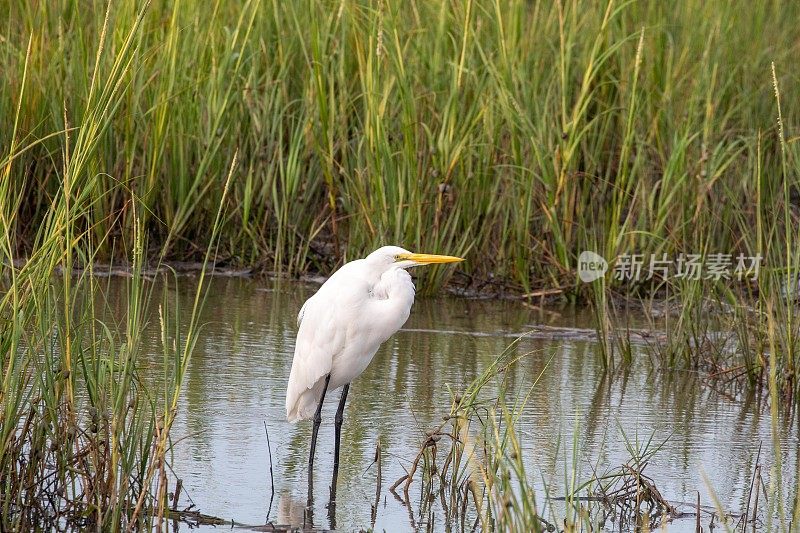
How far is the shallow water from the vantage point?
3893 millimetres

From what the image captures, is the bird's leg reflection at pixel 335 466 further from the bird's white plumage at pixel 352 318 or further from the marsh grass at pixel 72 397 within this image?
the marsh grass at pixel 72 397

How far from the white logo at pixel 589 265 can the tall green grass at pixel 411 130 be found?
73 mm

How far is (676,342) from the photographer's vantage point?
18.5 feet

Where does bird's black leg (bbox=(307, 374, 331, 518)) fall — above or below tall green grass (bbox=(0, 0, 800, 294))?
below

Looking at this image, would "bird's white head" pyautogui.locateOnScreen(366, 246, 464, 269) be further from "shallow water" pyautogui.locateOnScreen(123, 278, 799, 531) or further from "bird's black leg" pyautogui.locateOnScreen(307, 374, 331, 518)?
"shallow water" pyautogui.locateOnScreen(123, 278, 799, 531)

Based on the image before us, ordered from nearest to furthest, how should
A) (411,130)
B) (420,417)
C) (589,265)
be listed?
(420,417) < (411,130) < (589,265)

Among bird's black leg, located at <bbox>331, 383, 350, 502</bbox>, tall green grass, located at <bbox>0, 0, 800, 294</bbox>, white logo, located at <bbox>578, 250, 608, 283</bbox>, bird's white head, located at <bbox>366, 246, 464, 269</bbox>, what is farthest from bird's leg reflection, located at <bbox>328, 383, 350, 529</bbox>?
white logo, located at <bbox>578, 250, 608, 283</bbox>

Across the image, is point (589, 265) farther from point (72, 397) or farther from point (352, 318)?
point (72, 397)

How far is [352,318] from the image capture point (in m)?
4.25

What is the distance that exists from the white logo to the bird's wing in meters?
2.65

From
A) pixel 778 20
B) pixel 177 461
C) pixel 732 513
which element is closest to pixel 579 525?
pixel 732 513

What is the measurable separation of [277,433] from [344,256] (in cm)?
249

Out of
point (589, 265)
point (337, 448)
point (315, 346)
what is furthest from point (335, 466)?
point (589, 265)

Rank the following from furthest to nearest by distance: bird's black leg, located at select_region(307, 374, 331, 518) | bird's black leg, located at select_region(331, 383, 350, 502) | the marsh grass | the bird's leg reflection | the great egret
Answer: the great egret
bird's black leg, located at select_region(331, 383, 350, 502)
bird's black leg, located at select_region(307, 374, 331, 518)
the bird's leg reflection
the marsh grass
